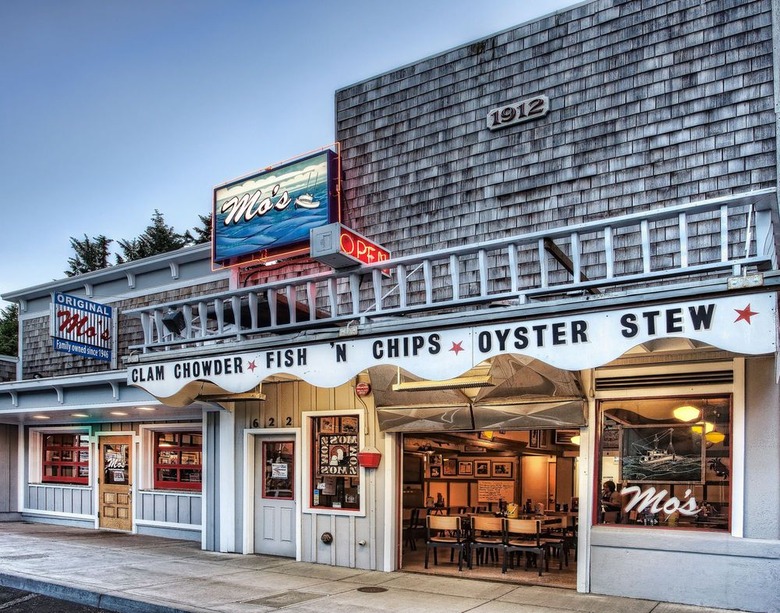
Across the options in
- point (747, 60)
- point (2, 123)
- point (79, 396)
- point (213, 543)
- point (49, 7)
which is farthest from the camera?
point (2, 123)

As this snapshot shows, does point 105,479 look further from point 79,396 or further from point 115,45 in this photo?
point 115,45

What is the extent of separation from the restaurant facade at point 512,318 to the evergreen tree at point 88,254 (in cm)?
2304

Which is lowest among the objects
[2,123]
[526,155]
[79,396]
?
[79,396]

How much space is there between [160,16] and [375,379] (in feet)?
52.9

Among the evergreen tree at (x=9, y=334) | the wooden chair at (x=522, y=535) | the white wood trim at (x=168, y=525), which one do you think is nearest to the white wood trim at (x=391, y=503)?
the wooden chair at (x=522, y=535)

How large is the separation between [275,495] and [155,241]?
25.4 metres

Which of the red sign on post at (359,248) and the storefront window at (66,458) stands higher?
the red sign on post at (359,248)

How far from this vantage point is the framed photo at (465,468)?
53.3 ft

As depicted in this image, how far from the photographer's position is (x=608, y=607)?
344 inches

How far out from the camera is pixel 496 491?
53.4 feet

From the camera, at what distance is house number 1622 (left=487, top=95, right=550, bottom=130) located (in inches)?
440

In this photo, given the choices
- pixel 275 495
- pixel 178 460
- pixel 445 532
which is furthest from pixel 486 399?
pixel 178 460

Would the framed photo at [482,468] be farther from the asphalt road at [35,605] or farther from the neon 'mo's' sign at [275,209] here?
the asphalt road at [35,605]

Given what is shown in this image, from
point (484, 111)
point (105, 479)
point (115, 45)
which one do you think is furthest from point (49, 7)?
point (484, 111)
